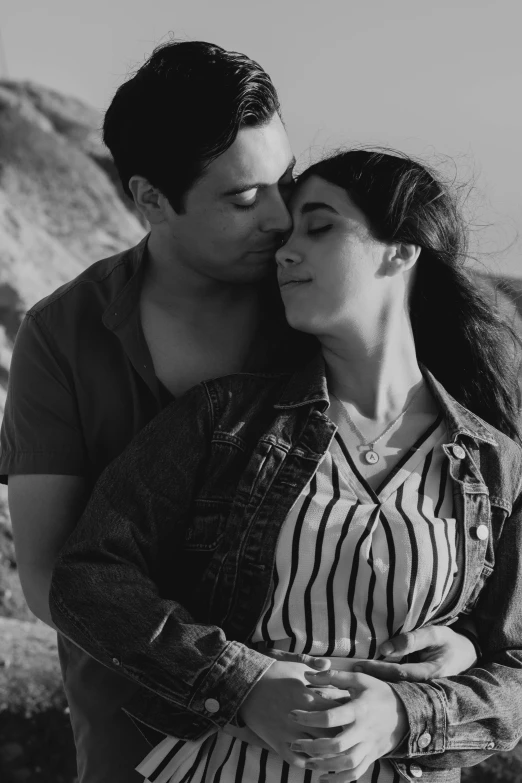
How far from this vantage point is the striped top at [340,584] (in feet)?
5.23

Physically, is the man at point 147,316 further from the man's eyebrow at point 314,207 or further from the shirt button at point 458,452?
the shirt button at point 458,452

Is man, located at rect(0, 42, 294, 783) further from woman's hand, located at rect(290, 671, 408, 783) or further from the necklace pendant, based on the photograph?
woman's hand, located at rect(290, 671, 408, 783)

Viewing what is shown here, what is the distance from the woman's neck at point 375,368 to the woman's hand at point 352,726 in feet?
1.55

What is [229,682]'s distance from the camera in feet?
5.12

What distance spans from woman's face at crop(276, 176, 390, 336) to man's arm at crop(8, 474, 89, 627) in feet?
1.80

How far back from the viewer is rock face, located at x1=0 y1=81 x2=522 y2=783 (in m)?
3.04

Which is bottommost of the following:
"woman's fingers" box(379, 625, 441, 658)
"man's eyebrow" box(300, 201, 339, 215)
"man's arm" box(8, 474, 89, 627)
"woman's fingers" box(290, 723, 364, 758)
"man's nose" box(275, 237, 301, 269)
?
"man's arm" box(8, 474, 89, 627)

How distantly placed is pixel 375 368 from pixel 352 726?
62cm

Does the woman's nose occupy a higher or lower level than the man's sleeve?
higher

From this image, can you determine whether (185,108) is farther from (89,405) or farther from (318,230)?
(89,405)

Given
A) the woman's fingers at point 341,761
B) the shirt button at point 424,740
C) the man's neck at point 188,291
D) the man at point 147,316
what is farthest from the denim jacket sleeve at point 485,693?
the man's neck at point 188,291

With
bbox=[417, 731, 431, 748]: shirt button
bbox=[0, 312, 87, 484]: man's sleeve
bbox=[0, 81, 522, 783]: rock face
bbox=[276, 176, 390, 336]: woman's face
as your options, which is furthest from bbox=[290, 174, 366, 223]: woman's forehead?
bbox=[0, 81, 522, 783]: rock face

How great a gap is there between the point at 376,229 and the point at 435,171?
0.20 meters

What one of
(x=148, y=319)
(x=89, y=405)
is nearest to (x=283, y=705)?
(x=89, y=405)
